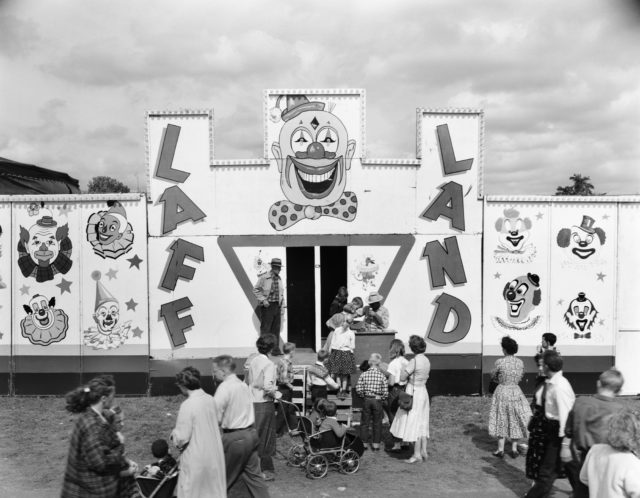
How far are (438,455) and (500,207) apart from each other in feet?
18.8

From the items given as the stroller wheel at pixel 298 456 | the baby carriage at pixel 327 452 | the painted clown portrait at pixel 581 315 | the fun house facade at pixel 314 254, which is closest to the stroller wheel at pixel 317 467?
the baby carriage at pixel 327 452

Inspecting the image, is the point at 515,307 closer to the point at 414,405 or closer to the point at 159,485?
the point at 414,405

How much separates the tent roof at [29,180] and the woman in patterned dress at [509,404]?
1396cm

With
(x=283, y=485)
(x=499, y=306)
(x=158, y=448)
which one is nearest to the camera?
(x=158, y=448)

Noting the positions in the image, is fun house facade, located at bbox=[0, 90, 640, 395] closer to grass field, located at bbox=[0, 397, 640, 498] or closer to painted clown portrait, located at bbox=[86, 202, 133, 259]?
painted clown portrait, located at bbox=[86, 202, 133, 259]

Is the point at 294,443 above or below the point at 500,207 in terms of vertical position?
below

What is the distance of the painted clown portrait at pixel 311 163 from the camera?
12164 mm

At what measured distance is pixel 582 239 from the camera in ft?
40.7

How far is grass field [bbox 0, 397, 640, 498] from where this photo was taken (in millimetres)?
7590

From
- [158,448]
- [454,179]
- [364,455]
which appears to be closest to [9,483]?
[158,448]

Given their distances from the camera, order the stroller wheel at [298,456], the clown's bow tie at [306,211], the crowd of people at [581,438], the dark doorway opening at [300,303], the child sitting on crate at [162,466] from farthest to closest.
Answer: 1. the dark doorway opening at [300,303]
2. the clown's bow tie at [306,211]
3. the stroller wheel at [298,456]
4. the child sitting on crate at [162,466]
5. the crowd of people at [581,438]

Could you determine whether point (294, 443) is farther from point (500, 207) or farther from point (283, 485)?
point (500, 207)

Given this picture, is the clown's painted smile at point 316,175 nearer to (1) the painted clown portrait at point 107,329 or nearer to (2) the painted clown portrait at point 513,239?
(2) the painted clown portrait at point 513,239

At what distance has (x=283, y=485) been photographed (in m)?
7.72
